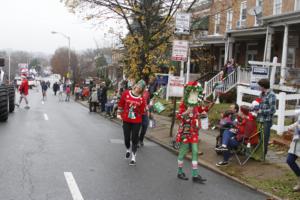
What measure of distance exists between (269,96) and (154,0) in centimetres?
1035

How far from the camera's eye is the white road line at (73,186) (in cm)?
640

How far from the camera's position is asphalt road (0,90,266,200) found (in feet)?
21.9

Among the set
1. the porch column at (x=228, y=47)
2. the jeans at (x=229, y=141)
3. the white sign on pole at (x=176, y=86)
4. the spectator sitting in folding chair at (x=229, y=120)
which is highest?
the porch column at (x=228, y=47)

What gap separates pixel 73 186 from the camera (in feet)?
22.8

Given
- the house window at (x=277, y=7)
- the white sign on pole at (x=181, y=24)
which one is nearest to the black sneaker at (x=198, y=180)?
the white sign on pole at (x=181, y=24)

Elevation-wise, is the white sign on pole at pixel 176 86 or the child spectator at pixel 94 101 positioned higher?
the white sign on pole at pixel 176 86

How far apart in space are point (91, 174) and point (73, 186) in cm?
97

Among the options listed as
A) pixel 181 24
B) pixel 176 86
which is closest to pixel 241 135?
pixel 176 86

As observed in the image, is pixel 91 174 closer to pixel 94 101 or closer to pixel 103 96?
pixel 103 96

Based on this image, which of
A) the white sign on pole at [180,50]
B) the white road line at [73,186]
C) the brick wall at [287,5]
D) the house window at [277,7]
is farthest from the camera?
the house window at [277,7]

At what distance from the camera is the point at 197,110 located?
27.0 ft

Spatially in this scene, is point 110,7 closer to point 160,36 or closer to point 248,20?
point 160,36

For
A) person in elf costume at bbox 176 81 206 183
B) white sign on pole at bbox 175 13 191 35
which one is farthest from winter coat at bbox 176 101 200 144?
white sign on pole at bbox 175 13 191 35

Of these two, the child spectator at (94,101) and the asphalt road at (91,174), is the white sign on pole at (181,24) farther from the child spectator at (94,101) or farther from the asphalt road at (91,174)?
the child spectator at (94,101)
